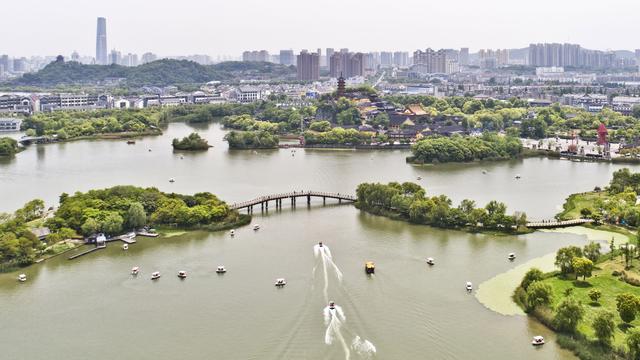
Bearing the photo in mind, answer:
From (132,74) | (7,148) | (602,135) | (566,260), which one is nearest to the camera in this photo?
(566,260)

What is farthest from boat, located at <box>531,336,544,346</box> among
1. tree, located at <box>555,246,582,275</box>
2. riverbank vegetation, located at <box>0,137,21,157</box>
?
riverbank vegetation, located at <box>0,137,21,157</box>

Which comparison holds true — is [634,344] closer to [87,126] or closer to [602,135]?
[602,135]

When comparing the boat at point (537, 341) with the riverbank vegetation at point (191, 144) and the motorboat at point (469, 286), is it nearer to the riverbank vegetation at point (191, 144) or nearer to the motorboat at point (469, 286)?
the motorboat at point (469, 286)

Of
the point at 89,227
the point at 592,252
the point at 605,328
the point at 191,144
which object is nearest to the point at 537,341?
the point at 605,328

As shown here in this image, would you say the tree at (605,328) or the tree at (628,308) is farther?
the tree at (628,308)

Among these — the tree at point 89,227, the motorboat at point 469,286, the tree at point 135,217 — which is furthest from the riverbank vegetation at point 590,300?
the tree at point 89,227

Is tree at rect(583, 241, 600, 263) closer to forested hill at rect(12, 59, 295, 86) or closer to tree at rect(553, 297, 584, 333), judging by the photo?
tree at rect(553, 297, 584, 333)
